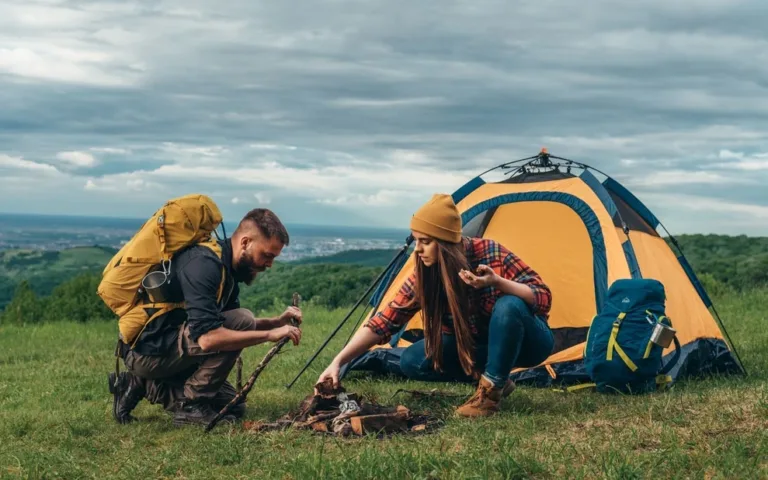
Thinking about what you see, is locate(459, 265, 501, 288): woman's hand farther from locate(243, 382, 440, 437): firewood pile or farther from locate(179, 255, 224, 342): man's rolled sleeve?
locate(179, 255, 224, 342): man's rolled sleeve

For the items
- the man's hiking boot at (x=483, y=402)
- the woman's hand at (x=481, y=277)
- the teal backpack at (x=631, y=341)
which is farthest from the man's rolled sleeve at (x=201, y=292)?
the teal backpack at (x=631, y=341)

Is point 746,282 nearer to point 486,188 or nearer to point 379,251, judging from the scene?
point 486,188

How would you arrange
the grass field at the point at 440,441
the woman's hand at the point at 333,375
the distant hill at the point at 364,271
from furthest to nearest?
the distant hill at the point at 364,271, the woman's hand at the point at 333,375, the grass field at the point at 440,441

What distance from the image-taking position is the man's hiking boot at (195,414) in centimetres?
560

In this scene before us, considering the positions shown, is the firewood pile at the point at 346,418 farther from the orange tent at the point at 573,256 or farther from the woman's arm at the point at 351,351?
the orange tent at the point at 573,256

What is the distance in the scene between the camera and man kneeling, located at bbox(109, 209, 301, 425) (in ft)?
17.1

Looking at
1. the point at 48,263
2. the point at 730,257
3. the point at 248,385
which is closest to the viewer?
the point at 248,385

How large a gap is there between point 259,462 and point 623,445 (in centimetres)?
184

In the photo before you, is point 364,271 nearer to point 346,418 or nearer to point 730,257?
point 730,257

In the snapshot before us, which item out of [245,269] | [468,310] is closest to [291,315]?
[245,269]

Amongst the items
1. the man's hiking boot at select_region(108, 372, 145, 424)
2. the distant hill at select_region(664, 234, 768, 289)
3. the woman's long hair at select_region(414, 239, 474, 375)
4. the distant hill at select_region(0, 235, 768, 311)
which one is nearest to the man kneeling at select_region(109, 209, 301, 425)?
the man's hiking boot at select_region(108, 372, 145, 424)

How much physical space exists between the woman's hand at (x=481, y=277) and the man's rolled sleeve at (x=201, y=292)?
1.48m

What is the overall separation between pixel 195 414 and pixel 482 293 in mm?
2003

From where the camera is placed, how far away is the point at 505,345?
5.29 metres
